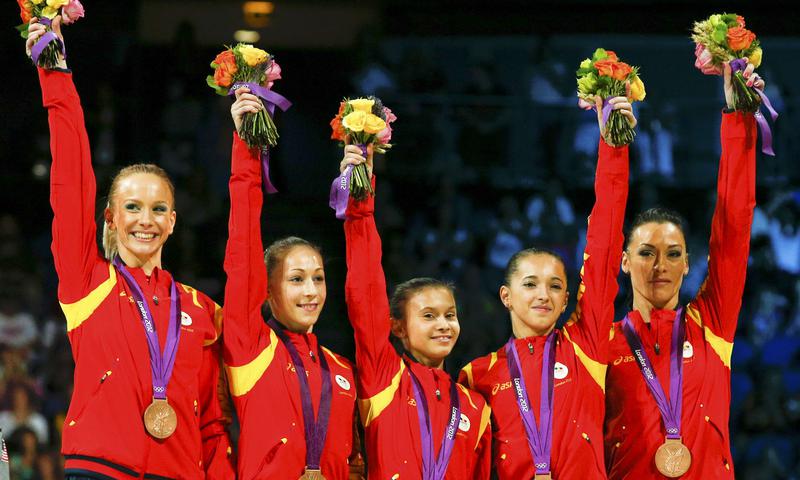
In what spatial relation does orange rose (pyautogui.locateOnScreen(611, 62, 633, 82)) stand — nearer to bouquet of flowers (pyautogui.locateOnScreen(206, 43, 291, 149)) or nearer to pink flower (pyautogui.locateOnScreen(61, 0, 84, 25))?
bouquet of flowers (pyautogui.locateOnScreen(206, 43, 291, 149))

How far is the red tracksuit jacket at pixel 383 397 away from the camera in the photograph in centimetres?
488

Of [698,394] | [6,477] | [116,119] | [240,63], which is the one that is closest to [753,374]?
[698,394]

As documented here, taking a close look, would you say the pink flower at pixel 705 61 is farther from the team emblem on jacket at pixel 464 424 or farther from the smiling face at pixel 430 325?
the team emblem on jacket at pixel 464 424

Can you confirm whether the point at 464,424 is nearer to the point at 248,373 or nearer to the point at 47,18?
the point at 248,373

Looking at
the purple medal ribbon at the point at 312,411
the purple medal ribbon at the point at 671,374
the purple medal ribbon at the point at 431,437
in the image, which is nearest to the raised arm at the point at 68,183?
the purple medal ribbon at the point at 312,411

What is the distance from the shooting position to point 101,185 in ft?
28.9

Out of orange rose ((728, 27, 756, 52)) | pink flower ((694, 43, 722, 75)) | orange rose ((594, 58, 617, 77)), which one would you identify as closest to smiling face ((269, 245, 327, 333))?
orange rose ((594, 58, 617, 77))

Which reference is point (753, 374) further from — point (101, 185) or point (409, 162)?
point (101, 185)

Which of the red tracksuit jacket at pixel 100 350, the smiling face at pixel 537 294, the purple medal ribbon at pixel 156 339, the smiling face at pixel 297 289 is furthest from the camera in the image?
the smiling face at pixel 537 294

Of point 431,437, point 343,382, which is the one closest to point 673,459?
point 431,437

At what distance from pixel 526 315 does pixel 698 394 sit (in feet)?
2.42

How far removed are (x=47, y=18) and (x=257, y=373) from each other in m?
1.48

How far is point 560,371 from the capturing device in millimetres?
4980

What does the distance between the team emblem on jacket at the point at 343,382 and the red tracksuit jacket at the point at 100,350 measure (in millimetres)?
565
